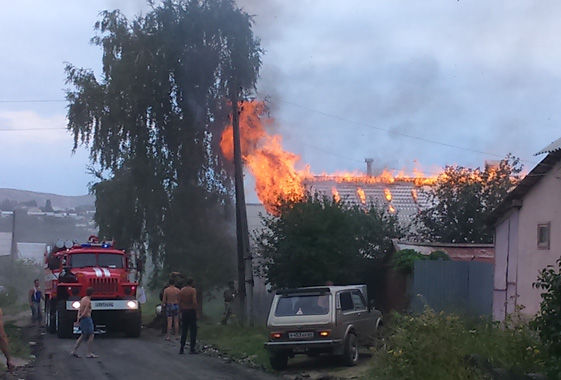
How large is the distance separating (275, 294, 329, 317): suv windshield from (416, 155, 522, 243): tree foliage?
16.1 m

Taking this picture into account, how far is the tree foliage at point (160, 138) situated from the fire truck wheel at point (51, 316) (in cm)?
639

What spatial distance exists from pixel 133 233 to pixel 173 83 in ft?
22.0

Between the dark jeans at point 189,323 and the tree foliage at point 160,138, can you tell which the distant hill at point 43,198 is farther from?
the dark jeans at point 189,323

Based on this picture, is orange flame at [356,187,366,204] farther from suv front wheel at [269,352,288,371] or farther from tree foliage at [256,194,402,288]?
suv front wheel at [269,352,288,371]

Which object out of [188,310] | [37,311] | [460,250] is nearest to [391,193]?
[460,250]

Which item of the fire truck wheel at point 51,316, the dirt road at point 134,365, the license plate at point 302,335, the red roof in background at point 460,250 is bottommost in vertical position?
the fire truck wheel at point 51,316

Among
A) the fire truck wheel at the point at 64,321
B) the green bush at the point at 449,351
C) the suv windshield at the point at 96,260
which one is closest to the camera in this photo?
the green bush at the point at 449,351

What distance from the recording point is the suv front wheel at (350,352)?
50.2 ft

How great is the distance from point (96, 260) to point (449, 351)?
53.2ft

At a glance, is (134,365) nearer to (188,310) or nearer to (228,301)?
(188,310)

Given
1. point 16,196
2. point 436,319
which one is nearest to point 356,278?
point 436,319

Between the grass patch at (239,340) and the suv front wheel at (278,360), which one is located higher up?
the suv front wheel at (278,360)

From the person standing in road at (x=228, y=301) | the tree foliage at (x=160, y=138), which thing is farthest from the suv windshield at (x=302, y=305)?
the tree foliage at (x=160, y=138)

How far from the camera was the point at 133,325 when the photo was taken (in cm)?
2342
